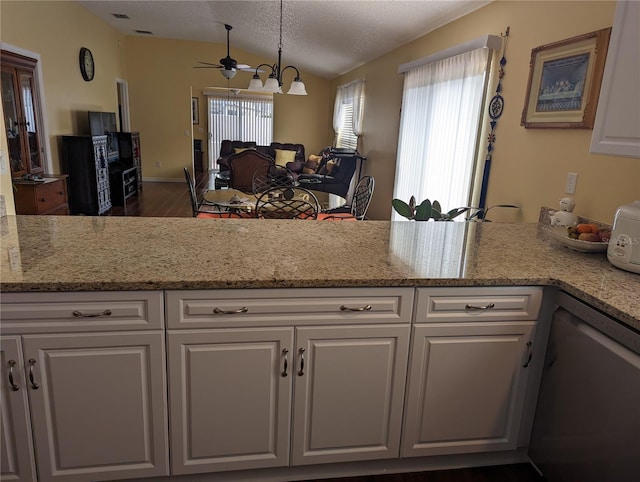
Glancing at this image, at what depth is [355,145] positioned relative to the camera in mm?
7660

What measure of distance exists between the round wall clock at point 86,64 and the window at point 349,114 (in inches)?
165

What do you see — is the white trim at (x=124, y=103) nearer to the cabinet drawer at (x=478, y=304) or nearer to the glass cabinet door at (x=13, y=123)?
the glass cabinet door at (x=13, y=123)

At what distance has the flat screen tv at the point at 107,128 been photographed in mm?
6250

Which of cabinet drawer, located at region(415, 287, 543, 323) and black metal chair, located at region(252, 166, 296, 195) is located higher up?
black metal chair, located at region(252, 166, 296, 195)

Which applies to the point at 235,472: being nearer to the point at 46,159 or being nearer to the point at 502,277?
the point at 502,277

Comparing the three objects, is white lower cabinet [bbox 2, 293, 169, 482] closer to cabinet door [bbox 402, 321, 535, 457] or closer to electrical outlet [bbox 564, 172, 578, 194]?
cabinet door [bbox 402, 321, 535, 457]

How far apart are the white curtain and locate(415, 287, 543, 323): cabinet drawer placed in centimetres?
203

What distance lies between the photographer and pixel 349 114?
8078 millimetres

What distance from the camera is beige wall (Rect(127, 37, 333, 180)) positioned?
9.08 metres

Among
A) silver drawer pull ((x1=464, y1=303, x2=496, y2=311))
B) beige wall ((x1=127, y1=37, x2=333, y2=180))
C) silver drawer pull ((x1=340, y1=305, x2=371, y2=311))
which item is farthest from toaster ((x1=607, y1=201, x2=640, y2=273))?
beige wall ((x1=127, y1=37, x2=333, y2=180))

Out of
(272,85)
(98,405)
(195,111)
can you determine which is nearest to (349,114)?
(272,85)

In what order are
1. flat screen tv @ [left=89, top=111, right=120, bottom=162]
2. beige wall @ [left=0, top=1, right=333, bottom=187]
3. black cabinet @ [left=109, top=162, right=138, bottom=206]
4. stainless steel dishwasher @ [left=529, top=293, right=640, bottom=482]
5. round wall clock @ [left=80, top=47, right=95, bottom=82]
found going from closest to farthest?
stainless steel dishwasher @ [left=529, top=293, right=640, bottom=482] < beige wall @ [left=0, top=1, right=333, bottom=187] < flat screen tv @ [left=89, top=111, right=120, bottom=162] < round wall clock @ [left=80, top=47, right=95, bottom=82] < black cabinet @ [left=109, top=162, right=138, bottom=206]

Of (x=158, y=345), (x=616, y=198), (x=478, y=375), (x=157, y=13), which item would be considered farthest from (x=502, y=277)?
(x=157, y=13)

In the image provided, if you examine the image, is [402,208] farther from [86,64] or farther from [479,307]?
[86,64]
